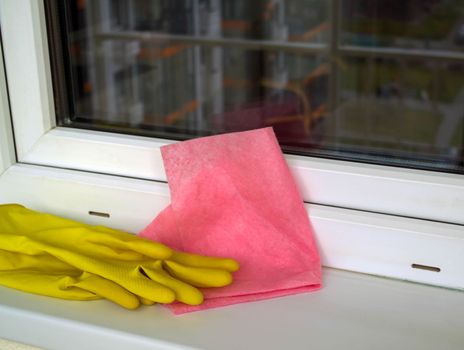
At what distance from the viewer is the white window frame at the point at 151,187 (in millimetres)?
642

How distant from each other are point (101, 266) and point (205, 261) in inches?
4.0

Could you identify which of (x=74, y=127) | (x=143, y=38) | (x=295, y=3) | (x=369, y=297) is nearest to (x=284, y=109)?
(x=143, y=38)

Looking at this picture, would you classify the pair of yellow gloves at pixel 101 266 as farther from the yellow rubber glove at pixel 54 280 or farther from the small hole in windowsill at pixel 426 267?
the small hole in windowsill at pixel 426 267

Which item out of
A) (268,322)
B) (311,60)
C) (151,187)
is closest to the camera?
(268,322)

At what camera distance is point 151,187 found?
2.37 ft

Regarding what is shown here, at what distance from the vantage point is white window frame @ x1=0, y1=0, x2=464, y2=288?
0.64 metres

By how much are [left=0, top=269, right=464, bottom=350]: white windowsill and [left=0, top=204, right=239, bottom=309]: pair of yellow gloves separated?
2 centimetres

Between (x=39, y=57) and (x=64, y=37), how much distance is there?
0.04m

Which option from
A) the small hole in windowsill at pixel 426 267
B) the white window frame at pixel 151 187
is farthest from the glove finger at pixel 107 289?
the small hole in windowsill at pixel 426 267

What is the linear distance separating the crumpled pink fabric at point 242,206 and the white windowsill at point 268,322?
0.05 metres

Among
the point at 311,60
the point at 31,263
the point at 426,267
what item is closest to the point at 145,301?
the point at 31,263

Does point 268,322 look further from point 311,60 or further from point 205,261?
point 311,60

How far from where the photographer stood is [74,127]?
0.78 metres

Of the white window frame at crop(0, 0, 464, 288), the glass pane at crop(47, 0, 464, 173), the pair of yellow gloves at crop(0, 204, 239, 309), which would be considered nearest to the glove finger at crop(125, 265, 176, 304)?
the pair of yellow gloves at crop(0, 204, 239, 309)
